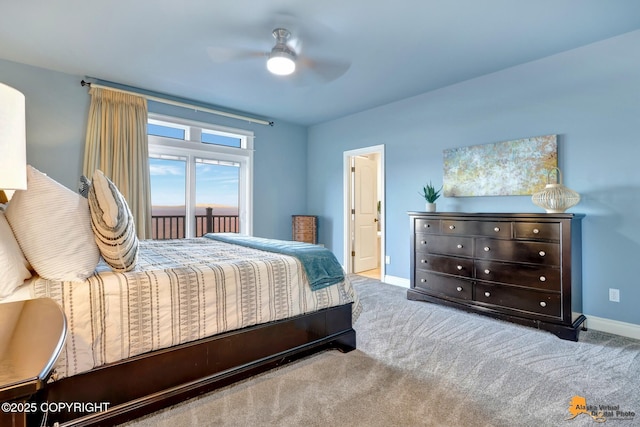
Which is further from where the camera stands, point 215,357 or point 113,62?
point 113,62

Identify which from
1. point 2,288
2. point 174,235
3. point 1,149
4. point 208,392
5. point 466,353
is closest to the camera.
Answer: point 1,149

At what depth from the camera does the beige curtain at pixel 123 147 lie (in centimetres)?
364

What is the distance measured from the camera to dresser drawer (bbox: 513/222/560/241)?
8.61 ft

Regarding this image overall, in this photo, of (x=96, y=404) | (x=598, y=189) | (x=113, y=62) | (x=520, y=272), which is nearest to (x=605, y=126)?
(x=598, y=189)

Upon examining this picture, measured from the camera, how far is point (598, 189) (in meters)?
2.80

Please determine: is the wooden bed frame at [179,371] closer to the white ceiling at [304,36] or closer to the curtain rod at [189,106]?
the white ceiling at [304,36]

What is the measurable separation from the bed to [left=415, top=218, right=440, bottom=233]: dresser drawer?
1.60 meters

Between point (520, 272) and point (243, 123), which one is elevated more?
point (243, 123)

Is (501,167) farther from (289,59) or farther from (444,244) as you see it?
(289,59)

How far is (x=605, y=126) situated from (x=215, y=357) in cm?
360

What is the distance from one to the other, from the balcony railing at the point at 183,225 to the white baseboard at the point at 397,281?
2410 mm

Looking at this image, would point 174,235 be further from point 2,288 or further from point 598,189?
point 598,189

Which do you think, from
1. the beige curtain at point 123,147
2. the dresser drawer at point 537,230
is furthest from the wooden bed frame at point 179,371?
the beige curtain at point 123,147

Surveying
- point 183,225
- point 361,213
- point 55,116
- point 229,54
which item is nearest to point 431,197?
point 361,213
